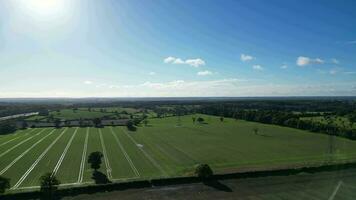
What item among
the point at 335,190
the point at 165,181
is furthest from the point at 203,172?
the point at 335,190

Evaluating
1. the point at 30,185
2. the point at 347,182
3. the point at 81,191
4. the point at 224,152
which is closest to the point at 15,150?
the point at 30,185

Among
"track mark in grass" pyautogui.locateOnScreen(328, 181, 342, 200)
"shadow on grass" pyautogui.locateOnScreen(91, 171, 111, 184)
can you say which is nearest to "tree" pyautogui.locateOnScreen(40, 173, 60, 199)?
"shadow on grass" pyautogui.locateOnScreen(91, 171, 111, 184)

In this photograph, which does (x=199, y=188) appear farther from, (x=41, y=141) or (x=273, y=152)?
(x=41, y=141)

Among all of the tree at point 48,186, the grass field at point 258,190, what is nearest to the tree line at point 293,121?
the grass field at point 258,190

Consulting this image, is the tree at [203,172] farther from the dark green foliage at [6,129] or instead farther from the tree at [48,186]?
the dark green foliage at [6,129]

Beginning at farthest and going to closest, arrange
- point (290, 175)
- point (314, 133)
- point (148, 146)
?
1. point (314, 133)
2. point (148, 146)
3. point (290, 175)

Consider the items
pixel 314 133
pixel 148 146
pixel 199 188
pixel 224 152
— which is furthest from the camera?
pixel 314 133
